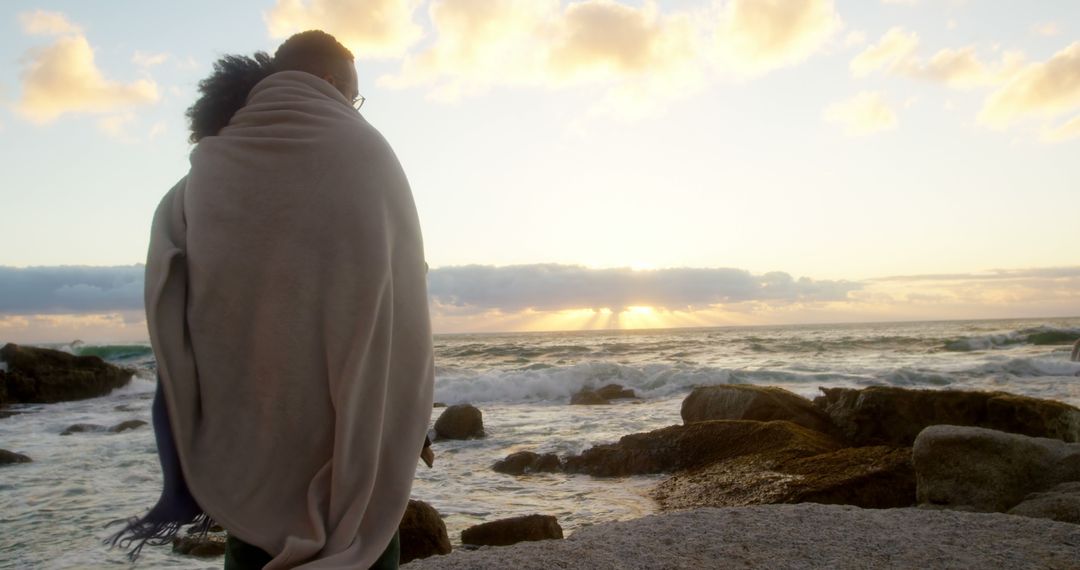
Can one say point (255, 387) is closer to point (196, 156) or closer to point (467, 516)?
point (196, 156)

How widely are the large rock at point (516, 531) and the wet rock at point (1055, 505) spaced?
2.79m

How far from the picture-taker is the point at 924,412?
791cm

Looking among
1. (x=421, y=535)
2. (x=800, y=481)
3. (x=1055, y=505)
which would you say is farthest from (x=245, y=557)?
(x=800, y=481)

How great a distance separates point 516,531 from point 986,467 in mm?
3151

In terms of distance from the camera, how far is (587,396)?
1521 cm

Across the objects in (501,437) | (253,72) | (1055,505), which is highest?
(253,72)

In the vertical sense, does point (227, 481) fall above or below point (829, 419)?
above

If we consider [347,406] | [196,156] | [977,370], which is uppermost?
[196,156]

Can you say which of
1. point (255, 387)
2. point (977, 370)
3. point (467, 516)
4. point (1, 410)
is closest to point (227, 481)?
point (255, 387)

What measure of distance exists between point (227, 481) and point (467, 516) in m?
4.72

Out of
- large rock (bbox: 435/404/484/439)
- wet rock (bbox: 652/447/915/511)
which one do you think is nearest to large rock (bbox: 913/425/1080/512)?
wet rock (bbox: 652/447/915/511)

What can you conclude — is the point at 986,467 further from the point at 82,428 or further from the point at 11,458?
the point at 82,428

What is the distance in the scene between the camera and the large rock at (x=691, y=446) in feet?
24.0

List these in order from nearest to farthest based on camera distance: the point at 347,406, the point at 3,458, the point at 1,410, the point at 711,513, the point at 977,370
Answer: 1. the point at 347,406
2. the point at 711,513
3. the point at 3,458
4. the point at 1,410
5. the point at 977,370
